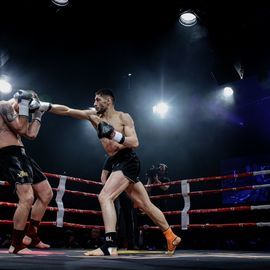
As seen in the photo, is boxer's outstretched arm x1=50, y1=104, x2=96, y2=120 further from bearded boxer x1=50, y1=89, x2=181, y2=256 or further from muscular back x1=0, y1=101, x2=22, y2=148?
muscular back x1=0, y1=101, x2=22, y2=148

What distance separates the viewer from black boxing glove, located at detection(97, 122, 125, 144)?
3086 millimetres

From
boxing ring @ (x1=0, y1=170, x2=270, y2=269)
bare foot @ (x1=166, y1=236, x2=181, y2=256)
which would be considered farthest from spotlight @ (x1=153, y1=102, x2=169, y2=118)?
bare foot @ (x1=166, y1=236, x2=181, y2=256)

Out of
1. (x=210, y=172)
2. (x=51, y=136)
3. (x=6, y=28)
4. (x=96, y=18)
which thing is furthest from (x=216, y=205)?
(x=6, y=28)

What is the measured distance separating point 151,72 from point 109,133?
5985 mm

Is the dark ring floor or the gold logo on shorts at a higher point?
the gold logo on shorts

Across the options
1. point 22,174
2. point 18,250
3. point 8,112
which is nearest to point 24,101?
point 8,112

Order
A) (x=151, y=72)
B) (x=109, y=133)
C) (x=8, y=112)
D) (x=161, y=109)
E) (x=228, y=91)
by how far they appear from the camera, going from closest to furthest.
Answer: (x=109, y=133) < (x=8, y=112) < (x=151, y=72) < (x=228, y=91) < (x=161, y=109)

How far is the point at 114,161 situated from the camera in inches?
132

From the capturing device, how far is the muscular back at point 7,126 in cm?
320

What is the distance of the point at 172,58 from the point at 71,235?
4123mm

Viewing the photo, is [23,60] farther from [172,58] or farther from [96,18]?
[172,58]

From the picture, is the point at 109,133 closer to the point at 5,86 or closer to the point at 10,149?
the point at 10,149

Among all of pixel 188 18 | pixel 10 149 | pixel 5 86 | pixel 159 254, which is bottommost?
pixel 159 254

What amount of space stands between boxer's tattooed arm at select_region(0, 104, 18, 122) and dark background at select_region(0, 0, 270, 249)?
3286 millimetres
